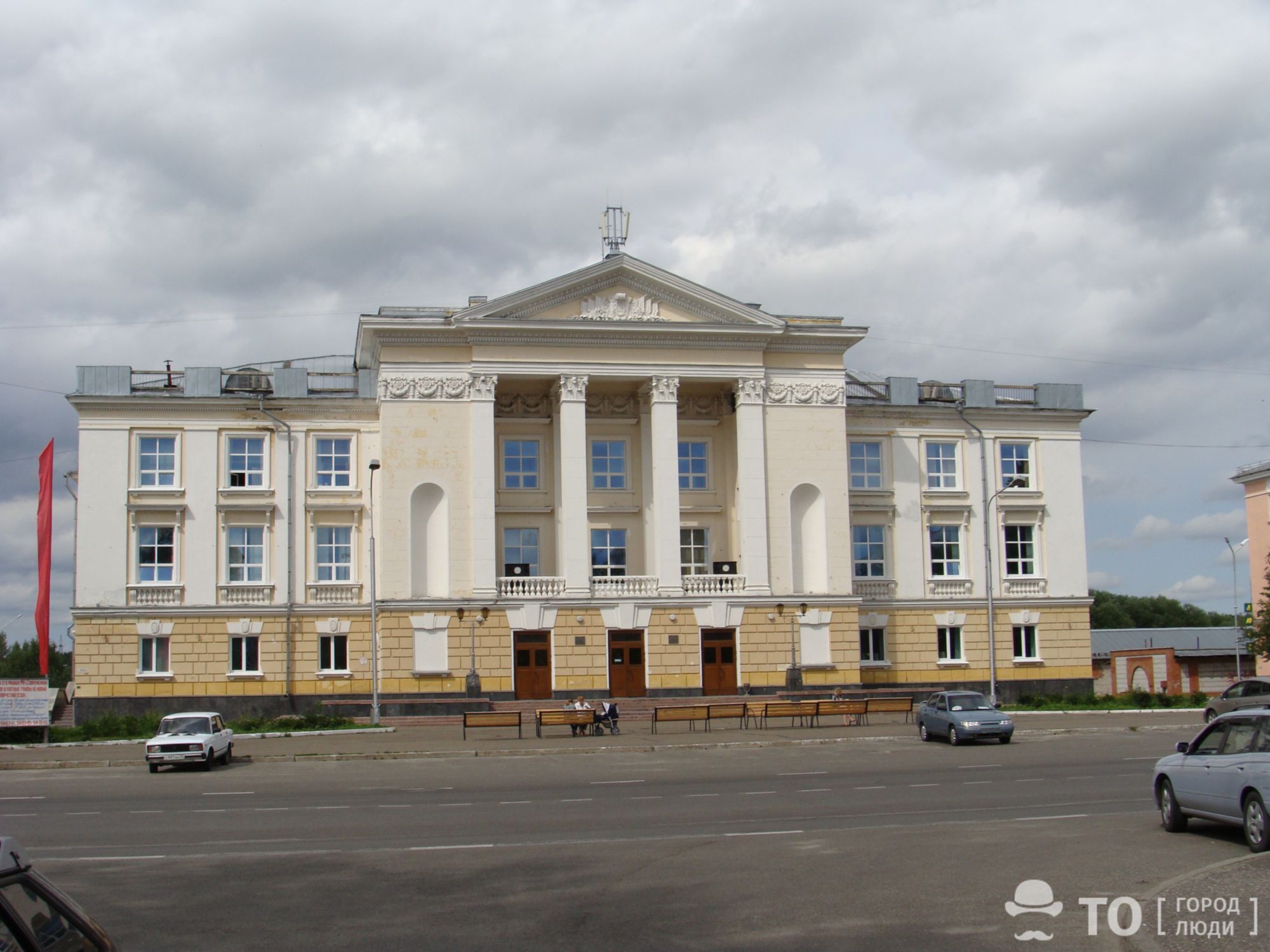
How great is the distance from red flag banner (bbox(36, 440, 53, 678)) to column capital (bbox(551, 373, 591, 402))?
18955mm

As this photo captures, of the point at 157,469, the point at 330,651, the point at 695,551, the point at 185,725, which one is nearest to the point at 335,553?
the point at 330,651

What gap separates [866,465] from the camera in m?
54.1

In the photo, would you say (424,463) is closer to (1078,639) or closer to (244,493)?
(244,493)

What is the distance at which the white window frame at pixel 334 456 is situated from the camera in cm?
5050

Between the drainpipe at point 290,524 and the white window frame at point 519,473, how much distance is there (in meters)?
8.40

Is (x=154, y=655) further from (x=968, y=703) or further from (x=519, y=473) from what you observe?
(x=968, y=703)

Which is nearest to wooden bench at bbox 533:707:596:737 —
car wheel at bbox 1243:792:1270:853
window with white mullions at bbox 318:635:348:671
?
window with white mullions at bbox 318:635:348:671

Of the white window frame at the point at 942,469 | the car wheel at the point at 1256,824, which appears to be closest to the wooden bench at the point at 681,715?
the white window frame at the point at 942,469

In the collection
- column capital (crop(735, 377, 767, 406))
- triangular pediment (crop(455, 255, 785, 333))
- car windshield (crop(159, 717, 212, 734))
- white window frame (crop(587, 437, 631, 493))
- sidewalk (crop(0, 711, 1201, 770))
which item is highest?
triangular pediment (crop(455, 255, 785, 333))

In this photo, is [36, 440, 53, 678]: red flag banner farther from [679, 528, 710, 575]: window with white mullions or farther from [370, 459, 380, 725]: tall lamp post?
[679, 528, 710, 575]: window with white mullions

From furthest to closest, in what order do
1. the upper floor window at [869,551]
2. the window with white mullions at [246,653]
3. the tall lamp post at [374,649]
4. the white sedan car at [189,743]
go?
the upper floor window at [869,551]
the window with white mullions at [246,653]
the tall lamp post at [374,649]
the white sedan car at [189,743]

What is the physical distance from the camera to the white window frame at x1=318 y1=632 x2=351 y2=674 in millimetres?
49281

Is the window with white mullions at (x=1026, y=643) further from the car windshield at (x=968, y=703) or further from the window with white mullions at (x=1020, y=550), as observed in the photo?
the car windshield at (x=968, y=703)

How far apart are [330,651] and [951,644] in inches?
1040
